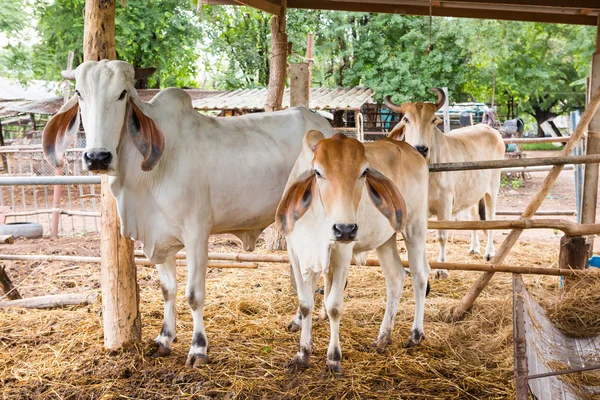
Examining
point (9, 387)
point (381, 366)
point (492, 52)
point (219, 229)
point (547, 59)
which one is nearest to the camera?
point (9, 387)

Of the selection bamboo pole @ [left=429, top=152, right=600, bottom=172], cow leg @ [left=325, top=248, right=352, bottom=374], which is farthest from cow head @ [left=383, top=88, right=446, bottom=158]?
cow leg @ [left=325, top=248, right=352, bottom=374]

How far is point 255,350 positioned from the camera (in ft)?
14.7

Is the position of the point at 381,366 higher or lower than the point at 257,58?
lower

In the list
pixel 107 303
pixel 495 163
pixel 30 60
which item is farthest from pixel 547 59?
pixel 107 303

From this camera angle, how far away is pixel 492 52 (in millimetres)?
20125

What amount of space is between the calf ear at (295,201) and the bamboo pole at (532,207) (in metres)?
1.97

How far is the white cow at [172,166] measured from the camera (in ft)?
12.3

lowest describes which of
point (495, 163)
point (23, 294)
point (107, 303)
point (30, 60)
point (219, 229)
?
point (23, 294)

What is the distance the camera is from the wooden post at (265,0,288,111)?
658 cm

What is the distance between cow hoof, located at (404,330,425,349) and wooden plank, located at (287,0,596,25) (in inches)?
137

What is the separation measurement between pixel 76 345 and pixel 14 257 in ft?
7.44

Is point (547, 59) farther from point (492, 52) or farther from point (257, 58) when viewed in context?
point (257, 58)

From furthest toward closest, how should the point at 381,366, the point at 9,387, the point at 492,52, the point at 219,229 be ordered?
the point at 492,52, the point at 219,229, the point at 381,366, the point at 9,387

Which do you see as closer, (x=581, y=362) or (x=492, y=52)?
(x=581, y=362)
